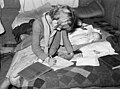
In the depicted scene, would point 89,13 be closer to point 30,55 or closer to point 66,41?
point 66,41

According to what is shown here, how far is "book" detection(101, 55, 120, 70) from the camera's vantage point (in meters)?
1.46

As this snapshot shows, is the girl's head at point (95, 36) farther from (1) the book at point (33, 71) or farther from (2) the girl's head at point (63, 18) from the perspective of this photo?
(1) the book at point (33, 71)

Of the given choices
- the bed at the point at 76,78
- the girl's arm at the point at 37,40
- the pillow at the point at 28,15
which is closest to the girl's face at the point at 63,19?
the girl's arm at the point at 37,40

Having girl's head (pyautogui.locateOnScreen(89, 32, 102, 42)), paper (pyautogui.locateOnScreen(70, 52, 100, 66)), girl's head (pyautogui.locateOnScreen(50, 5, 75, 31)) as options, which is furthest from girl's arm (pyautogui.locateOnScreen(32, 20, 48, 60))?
girl's head (pyautogui.locateOnScreen(89, 32, 102, 42))

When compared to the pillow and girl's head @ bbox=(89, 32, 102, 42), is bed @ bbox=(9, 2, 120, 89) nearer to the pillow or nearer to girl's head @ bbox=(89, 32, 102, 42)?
girl's head @ bbox=(89, 32, 102, 42)

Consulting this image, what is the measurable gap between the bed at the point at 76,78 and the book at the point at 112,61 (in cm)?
4

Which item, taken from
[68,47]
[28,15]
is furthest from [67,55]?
[28,15]

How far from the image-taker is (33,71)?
1.34 m

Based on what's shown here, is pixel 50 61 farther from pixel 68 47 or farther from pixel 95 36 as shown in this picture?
pixel 95 36

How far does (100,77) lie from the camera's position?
1364 millimetres

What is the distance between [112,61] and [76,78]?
1.23 feet

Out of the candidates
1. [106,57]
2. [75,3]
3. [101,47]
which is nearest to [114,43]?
[101,47]

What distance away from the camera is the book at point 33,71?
130 centimetres

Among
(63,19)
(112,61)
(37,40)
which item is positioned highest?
(63,19)
